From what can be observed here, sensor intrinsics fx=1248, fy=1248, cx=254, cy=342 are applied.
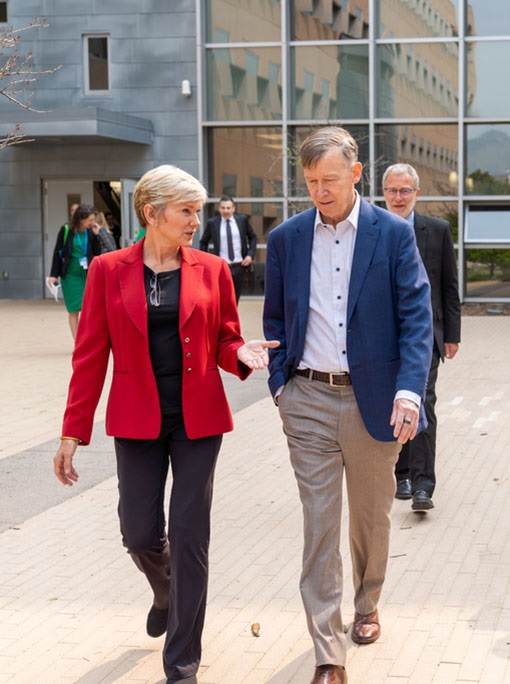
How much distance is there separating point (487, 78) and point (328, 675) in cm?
2017

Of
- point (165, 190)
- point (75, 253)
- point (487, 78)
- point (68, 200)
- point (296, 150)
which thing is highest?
point (487, 78)

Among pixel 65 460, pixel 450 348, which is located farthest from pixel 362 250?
pixel 450 348

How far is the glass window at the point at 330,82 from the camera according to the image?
23.4m

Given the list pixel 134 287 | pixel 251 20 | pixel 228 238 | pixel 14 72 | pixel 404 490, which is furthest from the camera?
pixel 251 20

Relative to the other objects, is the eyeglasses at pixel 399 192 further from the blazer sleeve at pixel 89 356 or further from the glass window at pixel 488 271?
the glass window at pixel 488 271

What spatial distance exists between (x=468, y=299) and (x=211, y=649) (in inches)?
757

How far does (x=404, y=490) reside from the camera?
7434mm

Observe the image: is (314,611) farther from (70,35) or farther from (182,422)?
(70,35)

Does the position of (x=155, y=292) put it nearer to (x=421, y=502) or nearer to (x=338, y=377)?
(x=338, y=377)

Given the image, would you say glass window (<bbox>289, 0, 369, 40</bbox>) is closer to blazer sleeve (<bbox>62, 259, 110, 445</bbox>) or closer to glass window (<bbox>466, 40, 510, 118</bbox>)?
glass window (<bbox>466, 40, 510, 118</bbox>)

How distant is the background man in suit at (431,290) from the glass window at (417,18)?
17179 millimetres

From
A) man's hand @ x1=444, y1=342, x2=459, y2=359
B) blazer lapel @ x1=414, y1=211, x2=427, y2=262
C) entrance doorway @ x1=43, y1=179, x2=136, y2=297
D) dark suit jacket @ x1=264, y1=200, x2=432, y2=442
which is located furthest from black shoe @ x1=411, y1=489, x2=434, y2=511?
entrance doorway @ x1=43, y1=179, x2=136, y2=297

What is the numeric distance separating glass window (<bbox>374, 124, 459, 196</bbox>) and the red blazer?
62.6ft

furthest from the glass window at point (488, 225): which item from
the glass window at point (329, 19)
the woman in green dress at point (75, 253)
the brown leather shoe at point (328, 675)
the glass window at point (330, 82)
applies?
the brown leather shoe at point (328, 675)
